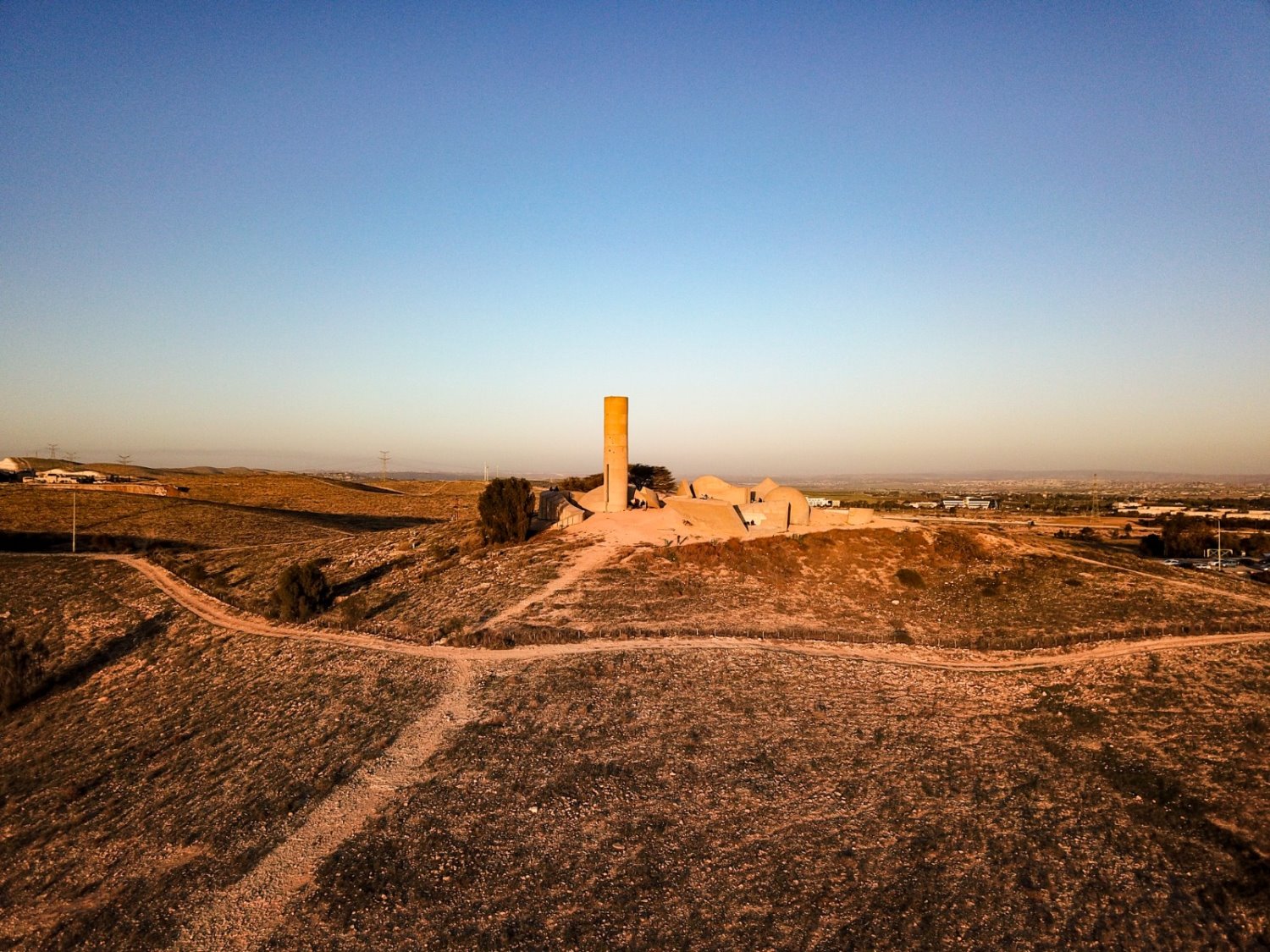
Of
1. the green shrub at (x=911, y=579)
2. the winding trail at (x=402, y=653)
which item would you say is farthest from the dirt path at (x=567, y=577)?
the green shrub at (x=911, y=579)

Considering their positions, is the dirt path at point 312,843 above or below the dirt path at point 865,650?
below

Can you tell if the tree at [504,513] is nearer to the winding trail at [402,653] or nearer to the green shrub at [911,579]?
the winding trail at [402,653]

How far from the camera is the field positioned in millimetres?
10359

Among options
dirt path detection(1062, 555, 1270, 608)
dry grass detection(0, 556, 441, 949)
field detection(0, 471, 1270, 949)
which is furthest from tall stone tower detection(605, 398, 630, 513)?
dirt path detection(1062, 555, 1270, 608)

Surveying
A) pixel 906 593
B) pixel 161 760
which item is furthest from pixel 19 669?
pixel 906 593

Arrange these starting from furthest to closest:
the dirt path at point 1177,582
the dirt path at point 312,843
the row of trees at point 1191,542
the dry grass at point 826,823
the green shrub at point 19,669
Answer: the row of trees at point 1191,542 → the dirt path at point 1177,582 → the green shrub at point 19,669 → the dirt path at point 312,843 → the dry grass at point 826,823

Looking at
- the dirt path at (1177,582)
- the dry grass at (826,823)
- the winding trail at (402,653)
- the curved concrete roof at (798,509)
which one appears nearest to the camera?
the dry grass at (826,823)

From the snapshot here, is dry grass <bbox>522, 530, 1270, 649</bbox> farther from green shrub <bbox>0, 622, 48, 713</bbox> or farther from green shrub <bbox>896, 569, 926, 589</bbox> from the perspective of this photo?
green shrub <bbox>0, 622, 48, 713</bbox>

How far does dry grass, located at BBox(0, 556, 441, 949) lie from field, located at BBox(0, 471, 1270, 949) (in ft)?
0.29

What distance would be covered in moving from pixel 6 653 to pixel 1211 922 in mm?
31526

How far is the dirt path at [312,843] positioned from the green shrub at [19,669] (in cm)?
1518

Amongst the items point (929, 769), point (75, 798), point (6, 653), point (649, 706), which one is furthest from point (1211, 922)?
point (6, 653)

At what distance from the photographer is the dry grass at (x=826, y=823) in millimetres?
9945

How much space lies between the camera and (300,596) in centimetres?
2498
